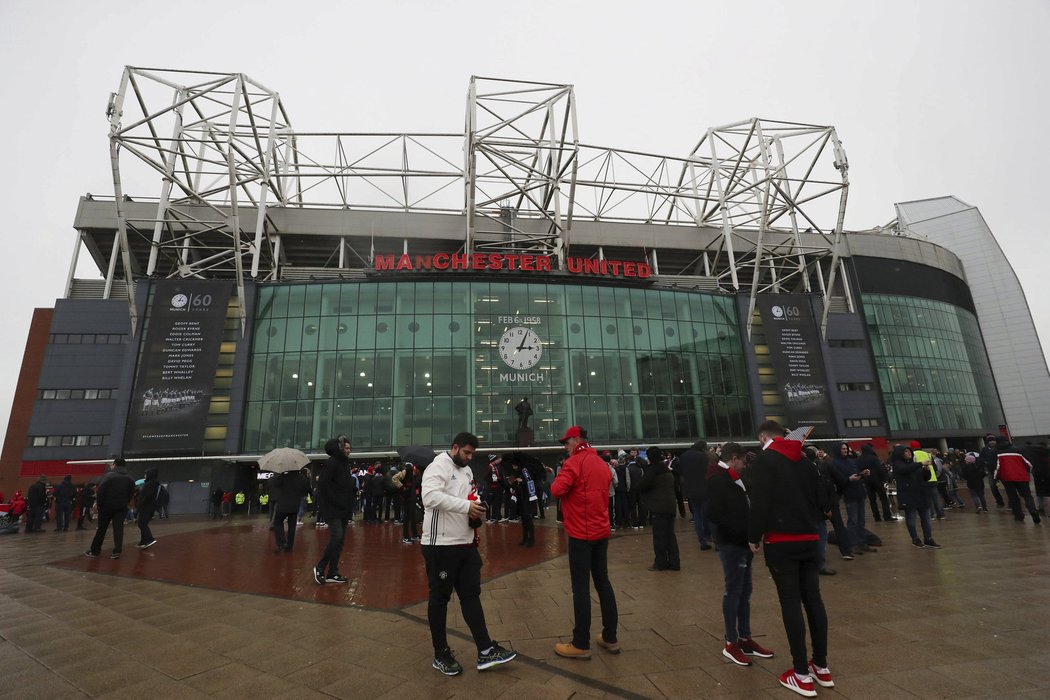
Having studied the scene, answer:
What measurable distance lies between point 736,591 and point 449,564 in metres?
2.54

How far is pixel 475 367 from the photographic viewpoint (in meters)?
29.2

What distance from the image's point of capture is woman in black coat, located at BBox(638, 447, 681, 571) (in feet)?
24.1

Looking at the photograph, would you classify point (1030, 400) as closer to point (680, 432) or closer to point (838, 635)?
point (680, 432)

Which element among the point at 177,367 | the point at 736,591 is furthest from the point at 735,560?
the point at 177,367

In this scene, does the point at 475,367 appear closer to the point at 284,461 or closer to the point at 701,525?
the point at 284,461

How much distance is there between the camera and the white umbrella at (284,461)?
10.5 meters

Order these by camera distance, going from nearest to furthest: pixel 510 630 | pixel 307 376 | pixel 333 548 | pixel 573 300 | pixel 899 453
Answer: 1. pixel 510 630
2. pixel 333 548
3. pixel 899 453
4. pixel 307 376
5. pixel 573 300

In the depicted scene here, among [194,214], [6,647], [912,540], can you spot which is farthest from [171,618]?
[194,214]

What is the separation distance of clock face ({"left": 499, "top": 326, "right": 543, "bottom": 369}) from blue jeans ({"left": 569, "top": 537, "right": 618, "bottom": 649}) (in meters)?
25.2

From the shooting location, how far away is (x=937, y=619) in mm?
4867

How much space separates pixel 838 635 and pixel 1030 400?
71.0 m

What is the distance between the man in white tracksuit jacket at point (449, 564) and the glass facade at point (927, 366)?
4721 centimetres

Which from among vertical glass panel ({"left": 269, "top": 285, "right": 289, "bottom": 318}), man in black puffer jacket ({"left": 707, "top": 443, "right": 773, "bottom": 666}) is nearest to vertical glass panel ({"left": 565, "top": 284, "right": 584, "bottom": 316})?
vertical glass panel ({"left": 269, "top": 285, "right": 289, "bottom": 318})

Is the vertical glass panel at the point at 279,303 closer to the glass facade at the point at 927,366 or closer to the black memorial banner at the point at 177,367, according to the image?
the black memorial banner at the point at 177,367
